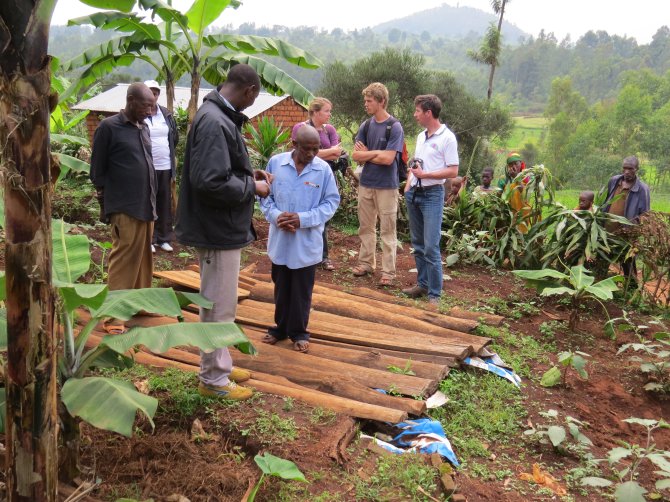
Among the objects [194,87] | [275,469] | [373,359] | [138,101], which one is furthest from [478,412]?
[194,87]

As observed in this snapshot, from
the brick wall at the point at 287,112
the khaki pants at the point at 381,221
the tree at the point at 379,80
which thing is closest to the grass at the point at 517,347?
the khaki pants at the point at 381,221

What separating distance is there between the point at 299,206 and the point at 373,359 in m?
1.28

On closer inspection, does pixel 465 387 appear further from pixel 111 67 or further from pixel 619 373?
pixel 111 67

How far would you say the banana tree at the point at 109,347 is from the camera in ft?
7.86

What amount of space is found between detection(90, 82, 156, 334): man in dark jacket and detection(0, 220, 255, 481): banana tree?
1213 mm

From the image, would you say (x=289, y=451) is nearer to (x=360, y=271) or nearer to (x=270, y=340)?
(x=270, y=340)

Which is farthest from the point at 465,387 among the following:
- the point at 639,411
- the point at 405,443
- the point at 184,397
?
the point at 184,397

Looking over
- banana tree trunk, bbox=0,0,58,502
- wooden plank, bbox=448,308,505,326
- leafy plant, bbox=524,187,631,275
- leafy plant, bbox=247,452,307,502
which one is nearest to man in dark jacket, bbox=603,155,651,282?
leafy plant, bbox=524,187,631,275

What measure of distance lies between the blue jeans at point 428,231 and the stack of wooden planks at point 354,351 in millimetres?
429

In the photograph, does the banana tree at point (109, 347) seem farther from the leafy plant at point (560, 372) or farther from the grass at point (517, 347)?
the grass at point (517, 347)

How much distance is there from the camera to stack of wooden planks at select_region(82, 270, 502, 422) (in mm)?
3941

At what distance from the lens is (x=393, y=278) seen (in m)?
6.73

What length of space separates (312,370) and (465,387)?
1176 mm

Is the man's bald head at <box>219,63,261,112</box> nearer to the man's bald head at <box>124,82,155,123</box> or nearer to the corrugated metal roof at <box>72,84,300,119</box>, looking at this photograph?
the man's bald head at <box>124,82,155,123</box>
